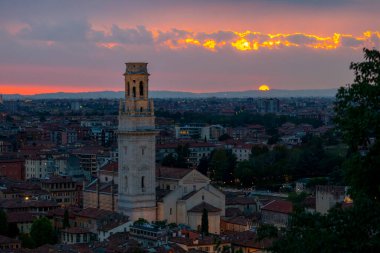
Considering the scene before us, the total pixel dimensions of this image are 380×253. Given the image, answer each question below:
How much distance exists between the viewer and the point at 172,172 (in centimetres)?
3672

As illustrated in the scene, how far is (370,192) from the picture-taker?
11.3 metres

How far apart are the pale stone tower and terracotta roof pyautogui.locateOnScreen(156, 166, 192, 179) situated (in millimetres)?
1071

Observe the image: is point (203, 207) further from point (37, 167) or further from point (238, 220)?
point (37, 167)

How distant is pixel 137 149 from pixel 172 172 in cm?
208

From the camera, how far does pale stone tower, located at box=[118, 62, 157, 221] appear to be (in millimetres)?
35000

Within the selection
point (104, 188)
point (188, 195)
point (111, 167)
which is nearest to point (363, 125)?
point (188, 195)

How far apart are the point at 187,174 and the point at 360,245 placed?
25.8 metres

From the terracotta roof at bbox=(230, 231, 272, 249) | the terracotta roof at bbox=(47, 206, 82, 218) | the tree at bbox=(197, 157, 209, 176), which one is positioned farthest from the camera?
the tree at bbox=(197, 157, 209, 176)

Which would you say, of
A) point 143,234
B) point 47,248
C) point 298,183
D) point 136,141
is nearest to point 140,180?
point 136,141

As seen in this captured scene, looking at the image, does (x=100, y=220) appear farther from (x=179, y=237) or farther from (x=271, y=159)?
(x=271, y=159)

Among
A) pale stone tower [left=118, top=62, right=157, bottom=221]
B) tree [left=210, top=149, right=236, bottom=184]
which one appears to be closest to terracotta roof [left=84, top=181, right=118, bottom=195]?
pale stone tower [left=118, top=62, right=157, bottom=221]

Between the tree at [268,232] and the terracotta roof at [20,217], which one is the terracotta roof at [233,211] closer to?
the terracotta roof at [20,217]

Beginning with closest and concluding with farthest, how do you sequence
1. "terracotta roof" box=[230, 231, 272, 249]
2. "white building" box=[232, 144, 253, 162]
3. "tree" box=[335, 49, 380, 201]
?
"tree" box=[335, 49, 380, 201], "terracotta roof" box=[230, 231, 272, 249], "white building" box=[232, 144, 253, 162]

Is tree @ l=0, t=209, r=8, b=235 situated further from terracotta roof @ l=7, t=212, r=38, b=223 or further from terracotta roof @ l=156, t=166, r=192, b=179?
terracotta roof @ l=156, t=166, r=192, b=179
